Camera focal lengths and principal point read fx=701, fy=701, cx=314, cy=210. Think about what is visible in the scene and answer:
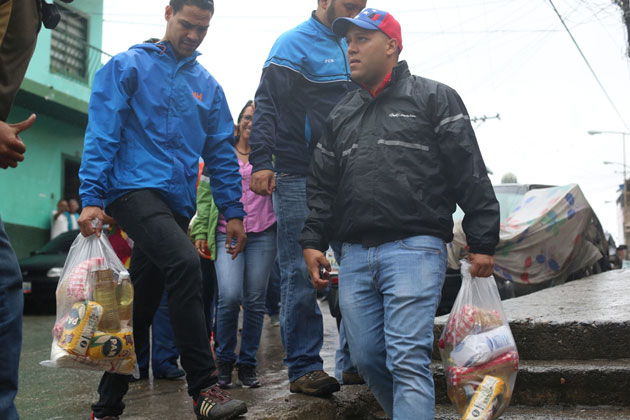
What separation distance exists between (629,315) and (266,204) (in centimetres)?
245

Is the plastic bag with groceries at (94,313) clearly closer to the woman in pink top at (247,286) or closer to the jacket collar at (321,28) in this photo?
the woman in pink top at (247,286)

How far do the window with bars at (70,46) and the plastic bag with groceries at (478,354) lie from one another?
49.0 feet

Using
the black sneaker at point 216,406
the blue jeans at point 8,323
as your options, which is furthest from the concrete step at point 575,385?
the blue jeans at point 8,323

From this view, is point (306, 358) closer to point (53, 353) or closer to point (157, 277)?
point (157, 277)

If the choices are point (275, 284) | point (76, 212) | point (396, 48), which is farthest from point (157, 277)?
point (76, 212)

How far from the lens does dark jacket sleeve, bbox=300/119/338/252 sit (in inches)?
130

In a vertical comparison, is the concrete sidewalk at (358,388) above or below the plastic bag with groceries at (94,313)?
below

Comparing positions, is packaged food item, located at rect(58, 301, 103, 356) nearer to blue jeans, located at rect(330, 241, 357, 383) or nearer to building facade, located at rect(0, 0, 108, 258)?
blue jeans, located at rect(330, 241, 357, 383)

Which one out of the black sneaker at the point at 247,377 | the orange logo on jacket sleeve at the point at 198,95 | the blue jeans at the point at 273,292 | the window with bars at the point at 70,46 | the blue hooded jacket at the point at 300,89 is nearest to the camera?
the orange logo on jacket sleeve at the point at 198,95

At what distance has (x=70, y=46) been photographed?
1717 cm

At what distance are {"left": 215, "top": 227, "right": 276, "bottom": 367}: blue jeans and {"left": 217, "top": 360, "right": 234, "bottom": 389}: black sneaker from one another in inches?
1.8

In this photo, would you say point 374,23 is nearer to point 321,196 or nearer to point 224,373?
point 321,196

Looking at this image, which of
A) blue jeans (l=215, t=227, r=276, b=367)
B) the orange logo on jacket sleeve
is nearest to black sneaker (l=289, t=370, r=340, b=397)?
blue jeans (l=215, t=227, r=276, b=367)

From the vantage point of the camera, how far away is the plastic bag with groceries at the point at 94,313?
3.14 meters
